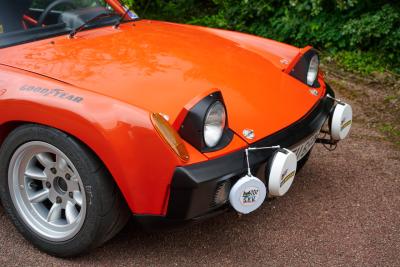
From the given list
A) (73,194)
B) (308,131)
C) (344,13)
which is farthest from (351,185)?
(344,13)

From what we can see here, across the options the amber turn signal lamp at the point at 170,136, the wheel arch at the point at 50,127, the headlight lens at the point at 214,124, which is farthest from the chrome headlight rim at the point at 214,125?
the wheel arch at the point at 50,127

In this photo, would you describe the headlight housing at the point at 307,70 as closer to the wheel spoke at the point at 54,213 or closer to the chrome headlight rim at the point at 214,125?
the chrome headlight rim at the point at 214,125

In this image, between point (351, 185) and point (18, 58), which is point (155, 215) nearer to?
point (18, 58)

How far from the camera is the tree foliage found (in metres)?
5.70

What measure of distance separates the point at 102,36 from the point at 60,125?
105cm

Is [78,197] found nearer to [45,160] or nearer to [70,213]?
[70,213]

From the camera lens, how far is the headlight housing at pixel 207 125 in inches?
94.8

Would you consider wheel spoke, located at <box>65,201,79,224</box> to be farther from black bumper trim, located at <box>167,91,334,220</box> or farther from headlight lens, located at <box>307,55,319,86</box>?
headlight lens, located at <box>307,55,319,86</box>

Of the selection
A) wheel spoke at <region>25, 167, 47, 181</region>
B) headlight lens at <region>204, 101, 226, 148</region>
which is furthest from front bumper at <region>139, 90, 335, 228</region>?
wheel spoke at <region>25, 167, 47, 181</region>

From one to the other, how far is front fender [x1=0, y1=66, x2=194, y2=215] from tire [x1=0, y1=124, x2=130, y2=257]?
97mm

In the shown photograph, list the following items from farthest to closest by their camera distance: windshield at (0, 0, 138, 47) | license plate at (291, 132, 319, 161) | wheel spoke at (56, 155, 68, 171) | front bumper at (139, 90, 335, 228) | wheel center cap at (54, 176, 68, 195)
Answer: windshield at (0, 0, 138, 47) → license plate at (291, 132, 319, 161) → wheel center cap at (54, 176, 68, 195) → wheel spoke at (56, 155, 68, 171) → front bumper at (139, 90, 335, 228)

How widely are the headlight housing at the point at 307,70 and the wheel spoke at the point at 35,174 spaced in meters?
1.62

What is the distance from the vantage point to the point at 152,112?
2.37 metres

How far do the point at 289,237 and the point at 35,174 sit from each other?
4.79 feet
